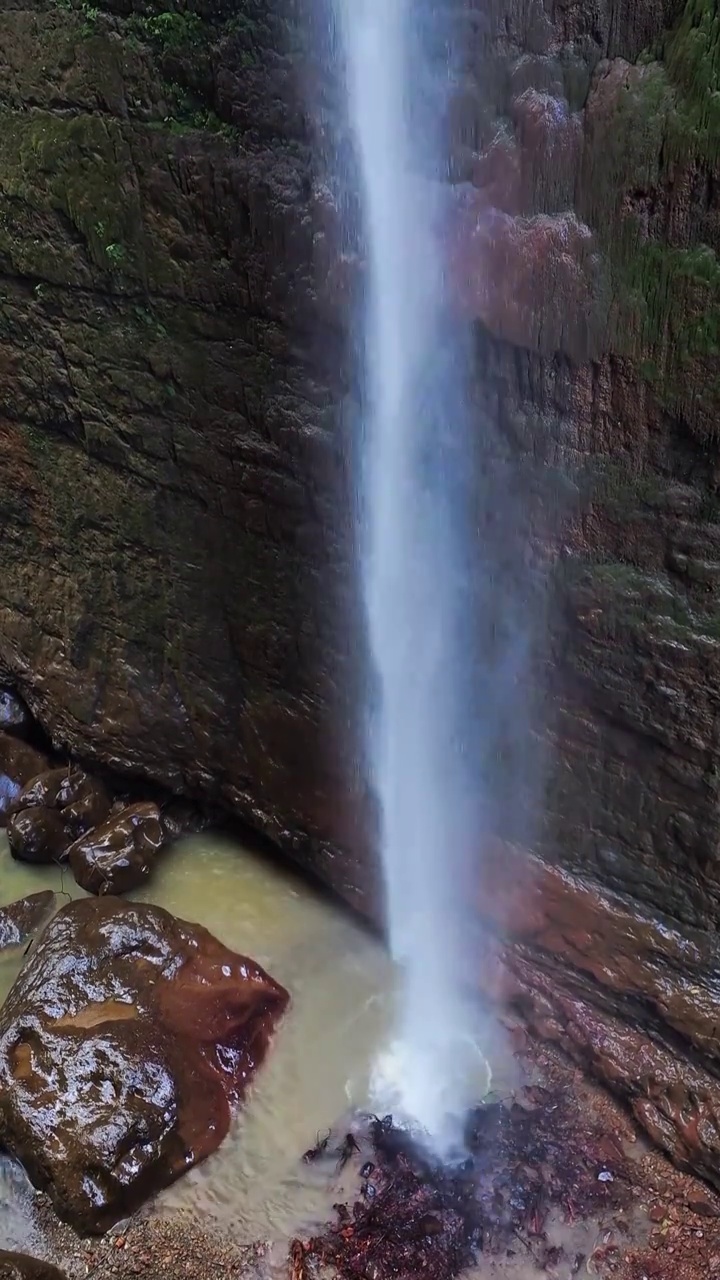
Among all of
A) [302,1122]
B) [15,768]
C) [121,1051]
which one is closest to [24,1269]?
[121,1051]

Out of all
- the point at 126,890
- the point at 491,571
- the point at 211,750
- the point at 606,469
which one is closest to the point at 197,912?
the point at 126,890

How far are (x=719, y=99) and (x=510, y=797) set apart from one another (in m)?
2.70

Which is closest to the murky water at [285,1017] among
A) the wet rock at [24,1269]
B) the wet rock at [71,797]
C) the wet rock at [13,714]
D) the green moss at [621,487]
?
the wet rock at [71,797]

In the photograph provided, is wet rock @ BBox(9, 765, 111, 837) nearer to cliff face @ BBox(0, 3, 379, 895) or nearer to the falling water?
cliff face @ BBox(0, 3, 379, 895)

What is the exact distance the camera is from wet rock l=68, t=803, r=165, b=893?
5.42 m

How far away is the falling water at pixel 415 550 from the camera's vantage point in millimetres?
3420

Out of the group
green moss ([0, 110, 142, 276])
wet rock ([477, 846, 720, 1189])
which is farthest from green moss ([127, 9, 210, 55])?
wet rock ([477, 846, 720, 1189])

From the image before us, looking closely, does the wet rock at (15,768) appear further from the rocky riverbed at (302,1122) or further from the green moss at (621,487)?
the green moss at (621,487)

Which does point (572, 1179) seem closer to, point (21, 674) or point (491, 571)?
point (491, 571)

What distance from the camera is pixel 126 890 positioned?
5492 millimetres

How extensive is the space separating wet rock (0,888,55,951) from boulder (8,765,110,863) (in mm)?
296

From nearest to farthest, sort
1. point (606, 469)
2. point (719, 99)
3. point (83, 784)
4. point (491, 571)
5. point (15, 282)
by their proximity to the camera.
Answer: point (719, 99) → point (606, 469) → point (491, 571) → point (15, 282) → point (83, 784)

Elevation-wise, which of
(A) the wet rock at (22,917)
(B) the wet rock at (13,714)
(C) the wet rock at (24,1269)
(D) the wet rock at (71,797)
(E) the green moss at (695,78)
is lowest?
(A) the wet rock at (22,917)

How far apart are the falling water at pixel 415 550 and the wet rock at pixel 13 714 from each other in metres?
2.82
